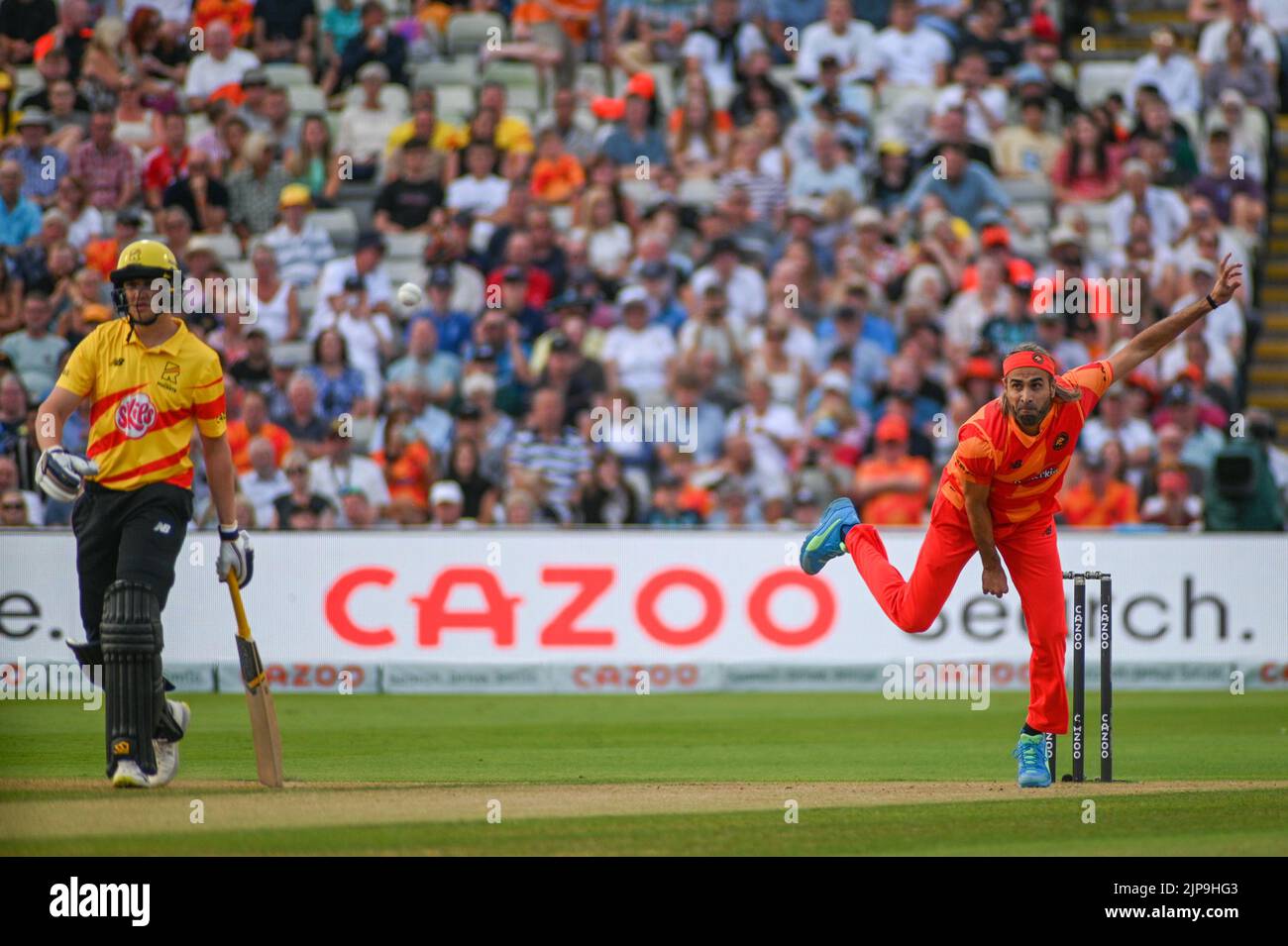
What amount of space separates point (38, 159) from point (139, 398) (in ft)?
38.0

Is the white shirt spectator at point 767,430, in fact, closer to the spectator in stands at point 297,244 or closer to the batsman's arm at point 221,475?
the spectator in stands at point 297,244

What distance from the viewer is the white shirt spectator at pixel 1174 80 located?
2050 cm

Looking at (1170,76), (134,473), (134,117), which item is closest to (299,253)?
(134,117)

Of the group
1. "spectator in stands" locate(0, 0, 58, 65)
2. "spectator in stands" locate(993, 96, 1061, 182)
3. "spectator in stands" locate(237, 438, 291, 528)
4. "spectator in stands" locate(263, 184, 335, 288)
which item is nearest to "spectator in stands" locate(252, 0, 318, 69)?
"spectator in stands" locate(0, 0, 58, 65)

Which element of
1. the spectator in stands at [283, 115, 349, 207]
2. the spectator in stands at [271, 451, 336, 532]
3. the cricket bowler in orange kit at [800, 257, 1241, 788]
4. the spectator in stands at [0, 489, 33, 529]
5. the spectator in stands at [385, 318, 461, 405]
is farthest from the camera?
the spectator in stands at [283, 115, 349, 207]

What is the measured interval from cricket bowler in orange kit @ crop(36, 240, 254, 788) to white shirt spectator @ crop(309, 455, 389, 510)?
7906 millimetres

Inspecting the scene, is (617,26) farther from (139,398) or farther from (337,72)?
(139,398)

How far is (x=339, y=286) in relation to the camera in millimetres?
18797

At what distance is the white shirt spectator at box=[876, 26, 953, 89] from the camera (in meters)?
20.7

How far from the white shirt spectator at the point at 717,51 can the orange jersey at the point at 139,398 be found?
1284cm

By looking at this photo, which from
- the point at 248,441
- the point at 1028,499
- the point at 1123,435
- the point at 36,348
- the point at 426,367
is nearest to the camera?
the point at 1028,499

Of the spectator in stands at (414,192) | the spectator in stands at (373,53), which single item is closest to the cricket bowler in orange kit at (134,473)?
the spectator in stands at (414,192)

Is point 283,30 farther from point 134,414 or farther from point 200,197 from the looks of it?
point 134,414

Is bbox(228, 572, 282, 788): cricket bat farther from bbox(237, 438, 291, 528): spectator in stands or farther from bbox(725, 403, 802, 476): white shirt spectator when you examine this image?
bbox(725, 403, 802, 476): white shirt spectator
